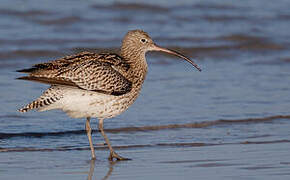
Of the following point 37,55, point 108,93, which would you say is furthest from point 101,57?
point 37,55

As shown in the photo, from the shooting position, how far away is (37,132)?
34.9ft

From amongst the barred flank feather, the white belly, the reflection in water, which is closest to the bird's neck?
the white belly

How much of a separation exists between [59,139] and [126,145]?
0.98 m

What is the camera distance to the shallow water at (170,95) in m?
8.92

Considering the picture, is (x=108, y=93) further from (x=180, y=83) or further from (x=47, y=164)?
(x=180, y=83)

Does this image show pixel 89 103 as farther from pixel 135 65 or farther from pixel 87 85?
pixel 135 65

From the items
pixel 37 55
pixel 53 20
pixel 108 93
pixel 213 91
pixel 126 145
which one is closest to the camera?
pixel 108 93

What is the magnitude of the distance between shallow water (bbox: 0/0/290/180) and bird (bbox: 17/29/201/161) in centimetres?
63

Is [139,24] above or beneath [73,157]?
above

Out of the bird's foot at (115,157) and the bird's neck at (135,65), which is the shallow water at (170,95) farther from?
the bird's neck at (135,65)

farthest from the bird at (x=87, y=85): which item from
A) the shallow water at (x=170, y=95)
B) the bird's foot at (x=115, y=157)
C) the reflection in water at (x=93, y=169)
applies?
the shallow water at (x=170, y=95)

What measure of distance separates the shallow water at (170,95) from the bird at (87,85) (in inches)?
24.8

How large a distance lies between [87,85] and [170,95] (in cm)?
388

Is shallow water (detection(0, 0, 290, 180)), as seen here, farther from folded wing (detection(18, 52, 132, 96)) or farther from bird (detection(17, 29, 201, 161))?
folded wing (detection(18, 52, 132, 96))
